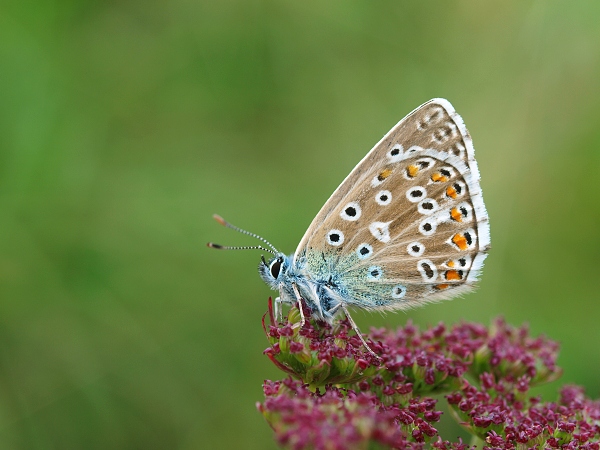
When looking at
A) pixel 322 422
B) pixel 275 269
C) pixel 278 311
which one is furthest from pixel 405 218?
pixel 322 422

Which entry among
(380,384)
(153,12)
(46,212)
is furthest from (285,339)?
(153,12)

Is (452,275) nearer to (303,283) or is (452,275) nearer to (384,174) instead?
(384,174)

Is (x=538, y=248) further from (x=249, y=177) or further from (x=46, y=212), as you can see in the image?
(x=46, y=212)

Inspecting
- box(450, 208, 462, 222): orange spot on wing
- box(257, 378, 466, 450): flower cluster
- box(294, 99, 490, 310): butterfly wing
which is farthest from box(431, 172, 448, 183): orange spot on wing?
box(257, 378, 466, 450): flower cluster

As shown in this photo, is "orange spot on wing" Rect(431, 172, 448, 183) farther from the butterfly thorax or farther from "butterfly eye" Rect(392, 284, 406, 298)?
the butterfly thorax

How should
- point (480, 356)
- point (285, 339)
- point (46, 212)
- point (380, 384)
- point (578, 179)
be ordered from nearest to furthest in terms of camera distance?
point (285, 339)
point (380, 384)
point (480, 356)
point (46, 212)
point (578, 179)

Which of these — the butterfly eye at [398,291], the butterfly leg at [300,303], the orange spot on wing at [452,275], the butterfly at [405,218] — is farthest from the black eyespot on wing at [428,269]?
the butterfly leg at [300,303]

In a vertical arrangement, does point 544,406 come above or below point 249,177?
below

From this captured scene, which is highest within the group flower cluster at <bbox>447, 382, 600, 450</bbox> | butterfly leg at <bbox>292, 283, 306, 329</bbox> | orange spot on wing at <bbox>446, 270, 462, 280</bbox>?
orange spot on wing at <bbox>446, 270, 462, 280</bbox>
